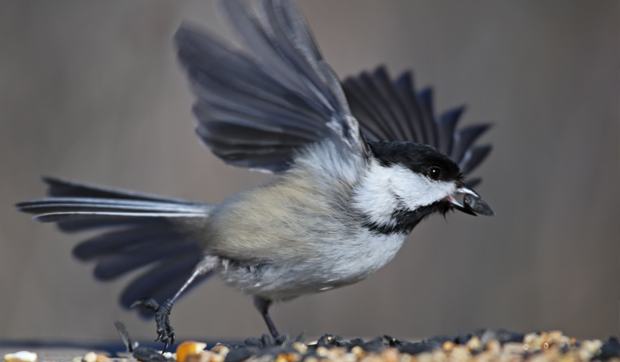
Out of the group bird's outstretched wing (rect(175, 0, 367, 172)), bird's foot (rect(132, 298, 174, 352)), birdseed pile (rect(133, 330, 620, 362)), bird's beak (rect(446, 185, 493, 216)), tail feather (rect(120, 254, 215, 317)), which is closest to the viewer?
birdseed pile (rect(133, 330, 620, 362))

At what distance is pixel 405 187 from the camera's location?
181cm

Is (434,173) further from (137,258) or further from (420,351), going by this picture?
(137,258)

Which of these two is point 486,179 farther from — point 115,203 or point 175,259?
point 115,203

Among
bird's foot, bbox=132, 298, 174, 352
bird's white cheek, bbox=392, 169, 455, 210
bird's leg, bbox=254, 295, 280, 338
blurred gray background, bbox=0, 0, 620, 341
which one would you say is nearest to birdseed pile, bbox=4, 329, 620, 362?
bird's foot, bbox=132, 298, 174, 352

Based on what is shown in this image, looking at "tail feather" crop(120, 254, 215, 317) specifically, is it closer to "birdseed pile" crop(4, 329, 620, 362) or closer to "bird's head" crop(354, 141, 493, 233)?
"birdseed pile" crop(4, 329, 620, 362)

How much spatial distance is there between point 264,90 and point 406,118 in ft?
2.64

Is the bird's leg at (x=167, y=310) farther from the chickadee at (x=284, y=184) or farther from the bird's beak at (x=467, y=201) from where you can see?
the bird's beak at (x=467, y=201)

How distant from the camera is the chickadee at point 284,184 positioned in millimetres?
1614

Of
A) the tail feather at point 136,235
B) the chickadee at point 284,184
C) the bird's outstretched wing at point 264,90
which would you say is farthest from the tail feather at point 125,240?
the bird's outstretched wing at point 264,90

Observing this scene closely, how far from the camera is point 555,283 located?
3.10 m

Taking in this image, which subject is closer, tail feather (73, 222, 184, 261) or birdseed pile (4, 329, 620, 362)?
birdseed pile (4, 329, 620, 362)

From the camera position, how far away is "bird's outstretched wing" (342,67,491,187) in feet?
7.48

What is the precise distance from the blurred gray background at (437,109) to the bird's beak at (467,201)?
1285 mm

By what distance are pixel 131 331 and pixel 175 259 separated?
36.1 inches
